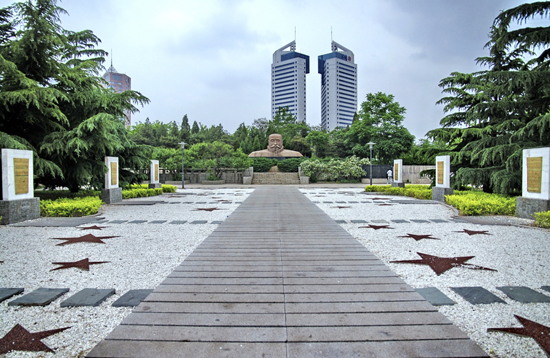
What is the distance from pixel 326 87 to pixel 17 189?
14224 centimetres

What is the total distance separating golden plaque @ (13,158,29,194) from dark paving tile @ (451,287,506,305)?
30.0 feet

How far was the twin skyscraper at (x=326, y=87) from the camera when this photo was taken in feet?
442

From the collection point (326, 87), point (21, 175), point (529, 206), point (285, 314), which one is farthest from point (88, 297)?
point (326, 87)

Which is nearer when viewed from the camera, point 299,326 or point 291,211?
point 299,326

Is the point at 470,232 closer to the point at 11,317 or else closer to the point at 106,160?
the point at 11,317

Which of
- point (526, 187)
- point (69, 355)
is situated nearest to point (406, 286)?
point (69, 355)

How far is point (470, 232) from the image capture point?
6.23m

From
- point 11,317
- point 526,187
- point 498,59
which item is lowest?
point 11,317

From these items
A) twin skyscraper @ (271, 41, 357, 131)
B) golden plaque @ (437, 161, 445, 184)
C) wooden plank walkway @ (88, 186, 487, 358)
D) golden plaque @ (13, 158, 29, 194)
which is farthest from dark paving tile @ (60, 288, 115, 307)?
twin skyscraper @ (271, 41, 357, 131)

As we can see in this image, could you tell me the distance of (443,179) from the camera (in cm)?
1205

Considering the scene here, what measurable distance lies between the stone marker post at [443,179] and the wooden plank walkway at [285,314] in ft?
30.2

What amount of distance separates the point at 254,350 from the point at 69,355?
4.13 ft

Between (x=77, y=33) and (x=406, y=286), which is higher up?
(x=77, y=33)

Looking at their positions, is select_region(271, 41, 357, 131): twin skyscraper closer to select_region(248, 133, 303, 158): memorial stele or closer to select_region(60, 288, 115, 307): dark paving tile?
select_region(248, 133, 303, 158): memorial stele
